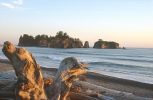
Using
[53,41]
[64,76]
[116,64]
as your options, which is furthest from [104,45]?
[64,76]

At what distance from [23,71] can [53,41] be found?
4791 inches

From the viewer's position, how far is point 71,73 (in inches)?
330

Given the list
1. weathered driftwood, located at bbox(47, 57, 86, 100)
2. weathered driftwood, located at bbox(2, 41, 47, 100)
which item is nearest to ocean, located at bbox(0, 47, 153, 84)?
weathered driftwood, located at bbox(47, 57, 86, 100)

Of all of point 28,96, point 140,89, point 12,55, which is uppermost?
point 12,55

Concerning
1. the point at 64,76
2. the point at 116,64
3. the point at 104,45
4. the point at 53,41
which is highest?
the point at 53,41

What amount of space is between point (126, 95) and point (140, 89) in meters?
5.27

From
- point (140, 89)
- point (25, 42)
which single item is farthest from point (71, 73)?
point (25, 42)

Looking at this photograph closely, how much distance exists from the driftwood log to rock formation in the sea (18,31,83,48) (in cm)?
10940

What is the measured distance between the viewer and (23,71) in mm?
7500

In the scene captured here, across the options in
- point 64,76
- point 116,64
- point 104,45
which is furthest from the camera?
point 104,45

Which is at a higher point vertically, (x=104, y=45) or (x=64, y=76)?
(x=104, y=45)

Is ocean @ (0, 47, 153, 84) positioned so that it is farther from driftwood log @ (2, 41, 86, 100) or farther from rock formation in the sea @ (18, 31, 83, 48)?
rock formation in the sea @ (18, 31, 83, 48)

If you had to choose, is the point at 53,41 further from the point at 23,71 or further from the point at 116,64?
the point at 23,71

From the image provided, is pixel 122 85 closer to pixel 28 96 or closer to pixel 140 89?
pixel 140 89
